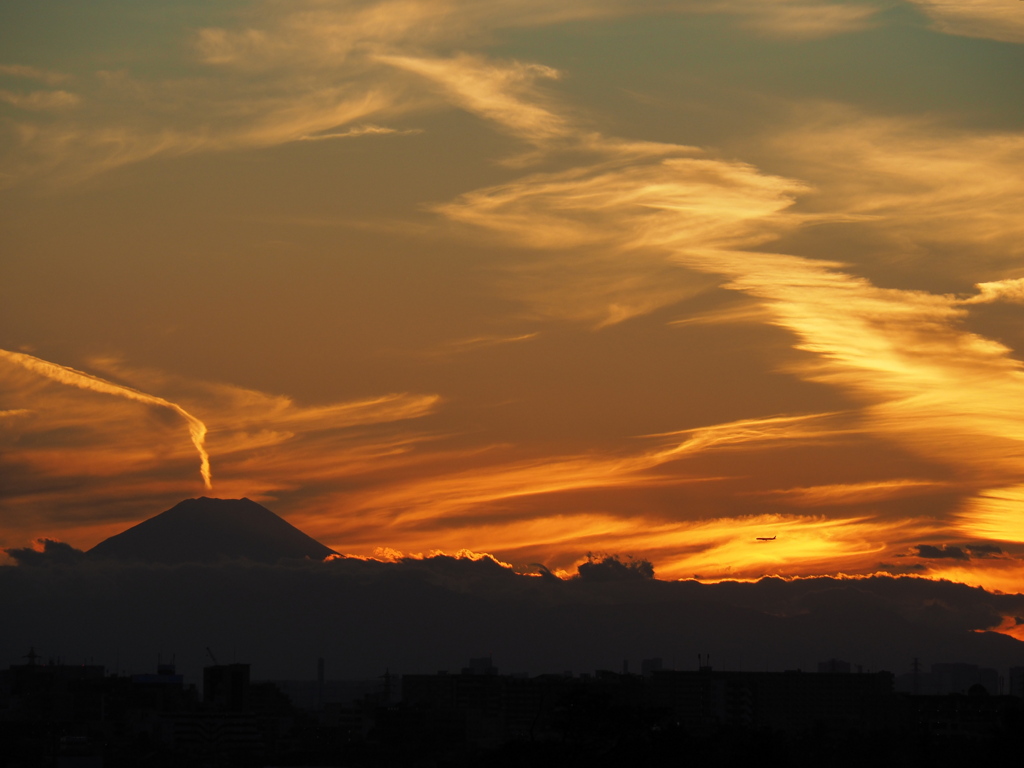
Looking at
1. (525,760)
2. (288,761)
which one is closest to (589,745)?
(525,760)

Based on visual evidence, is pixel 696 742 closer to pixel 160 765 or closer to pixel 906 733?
pixel 906 733

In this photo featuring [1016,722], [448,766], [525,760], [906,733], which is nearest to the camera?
[525,760]

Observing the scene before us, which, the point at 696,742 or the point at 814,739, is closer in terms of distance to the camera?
the point at 696,742

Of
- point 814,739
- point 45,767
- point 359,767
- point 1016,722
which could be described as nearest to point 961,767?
point 1016,722

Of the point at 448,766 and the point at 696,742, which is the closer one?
the point at 696,742

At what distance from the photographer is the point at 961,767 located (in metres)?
106

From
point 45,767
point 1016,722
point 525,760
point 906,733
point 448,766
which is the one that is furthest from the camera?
point 906,733

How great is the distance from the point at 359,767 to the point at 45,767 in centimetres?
3854

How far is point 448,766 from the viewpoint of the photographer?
137 metres

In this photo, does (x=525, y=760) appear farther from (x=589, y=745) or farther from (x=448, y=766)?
(x=448, y=766)

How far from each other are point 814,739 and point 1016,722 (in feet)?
223

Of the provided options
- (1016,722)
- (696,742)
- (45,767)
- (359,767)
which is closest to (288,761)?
(359,767)

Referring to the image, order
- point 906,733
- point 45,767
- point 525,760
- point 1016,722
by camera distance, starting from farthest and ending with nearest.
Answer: point 906,733 → point 45,767 → point 1016,722 → point 525,760

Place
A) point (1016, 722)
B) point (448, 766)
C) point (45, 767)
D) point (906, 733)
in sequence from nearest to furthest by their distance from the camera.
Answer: point (1016, 722) < point (448, 766) < point (45, 767) < point (906, 733)
